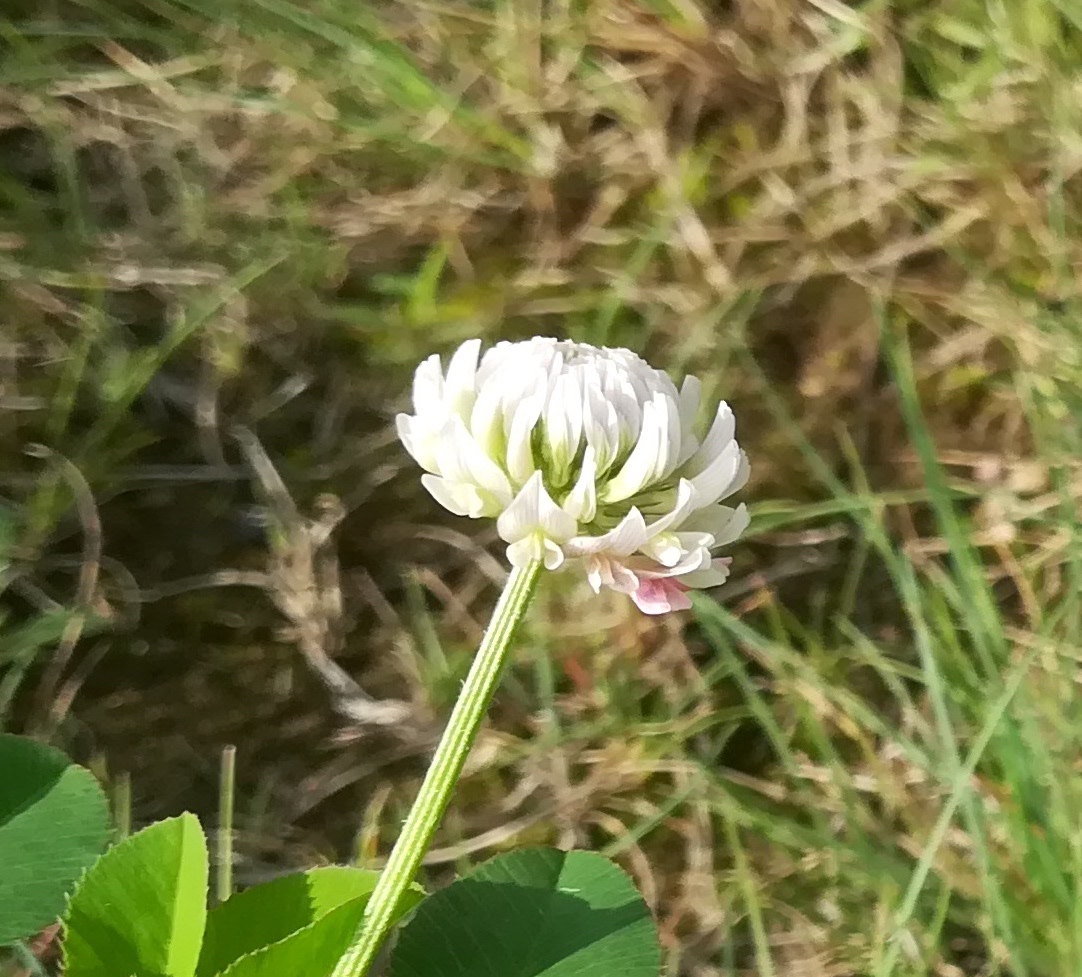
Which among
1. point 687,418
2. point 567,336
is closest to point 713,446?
point 687,418

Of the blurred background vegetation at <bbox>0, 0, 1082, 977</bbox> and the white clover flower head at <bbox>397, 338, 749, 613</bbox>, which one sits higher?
the white clover flower head at <bbox>397, 338, 749, 613</bbox>

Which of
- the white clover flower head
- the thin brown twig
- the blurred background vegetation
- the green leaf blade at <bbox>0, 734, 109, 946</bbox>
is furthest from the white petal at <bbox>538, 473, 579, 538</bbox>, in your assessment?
the thin brown twig

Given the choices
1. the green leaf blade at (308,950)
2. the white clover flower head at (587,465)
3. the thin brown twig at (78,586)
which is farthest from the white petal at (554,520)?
the thin brown twig at (78,586)

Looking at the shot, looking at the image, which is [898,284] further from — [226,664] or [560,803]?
[226,664]

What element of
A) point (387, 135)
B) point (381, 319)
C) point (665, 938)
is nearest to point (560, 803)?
point (665, 938)

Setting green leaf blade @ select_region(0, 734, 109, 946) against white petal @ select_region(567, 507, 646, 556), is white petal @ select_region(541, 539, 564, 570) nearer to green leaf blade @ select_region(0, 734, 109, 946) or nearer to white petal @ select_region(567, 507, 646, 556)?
white petal @ select_region(567, 507, 646, 556)

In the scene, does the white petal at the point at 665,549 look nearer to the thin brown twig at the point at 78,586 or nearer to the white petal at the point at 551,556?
the white petal at the point at 551,556

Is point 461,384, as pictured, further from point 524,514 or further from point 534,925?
point 534,925
